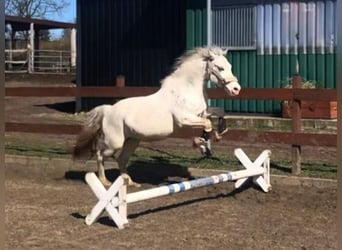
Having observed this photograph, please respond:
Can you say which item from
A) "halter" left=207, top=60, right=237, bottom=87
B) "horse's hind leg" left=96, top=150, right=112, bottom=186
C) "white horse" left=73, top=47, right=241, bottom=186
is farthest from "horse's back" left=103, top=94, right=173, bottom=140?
"halter" left=207, top=60, right=237, bottom=87

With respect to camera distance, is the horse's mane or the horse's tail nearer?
the horse's mane

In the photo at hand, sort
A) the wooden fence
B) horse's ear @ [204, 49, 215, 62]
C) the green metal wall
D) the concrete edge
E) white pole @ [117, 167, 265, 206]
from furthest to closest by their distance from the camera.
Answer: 1. the green metal wall
2. the wooden fence
3. the concrete edge
4. horse's ear @ [204, 49, 215, 62]
5. white pole @ [117, 167, 265, 206]

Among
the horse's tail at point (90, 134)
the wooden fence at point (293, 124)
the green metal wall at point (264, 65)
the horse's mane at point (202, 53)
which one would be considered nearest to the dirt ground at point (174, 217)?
the horse's tail at point (90, 134)

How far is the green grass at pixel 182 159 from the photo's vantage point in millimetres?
8391

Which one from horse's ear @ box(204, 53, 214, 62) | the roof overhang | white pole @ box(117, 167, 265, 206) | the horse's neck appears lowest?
white pole @ box(117, 167, 265, 206)

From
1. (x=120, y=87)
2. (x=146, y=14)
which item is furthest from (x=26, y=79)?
(x=120, y=87)

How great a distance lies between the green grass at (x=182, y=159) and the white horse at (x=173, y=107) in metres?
1.61

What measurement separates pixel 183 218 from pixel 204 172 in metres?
2.15

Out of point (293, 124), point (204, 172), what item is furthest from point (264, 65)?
point (204, 172)

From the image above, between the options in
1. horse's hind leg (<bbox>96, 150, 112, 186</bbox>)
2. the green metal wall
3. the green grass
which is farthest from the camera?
the green metal wall

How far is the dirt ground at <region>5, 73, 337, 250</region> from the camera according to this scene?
5.20 metres

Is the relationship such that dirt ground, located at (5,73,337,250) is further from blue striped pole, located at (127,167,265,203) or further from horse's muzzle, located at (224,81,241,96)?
horse's muzzle, located at (224,81,241,96)

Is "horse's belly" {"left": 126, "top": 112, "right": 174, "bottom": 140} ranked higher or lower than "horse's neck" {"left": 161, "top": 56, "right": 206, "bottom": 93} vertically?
lower

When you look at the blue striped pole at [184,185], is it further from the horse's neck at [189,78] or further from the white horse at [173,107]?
the horse's neck at [189,78]
